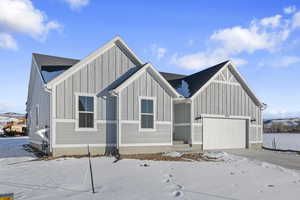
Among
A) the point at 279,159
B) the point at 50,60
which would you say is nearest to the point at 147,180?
the point at 279,159

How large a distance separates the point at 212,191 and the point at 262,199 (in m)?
1.11

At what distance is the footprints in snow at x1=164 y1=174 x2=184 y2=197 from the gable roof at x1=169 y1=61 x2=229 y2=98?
8.24 meters

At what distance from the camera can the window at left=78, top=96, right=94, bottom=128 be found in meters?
12.3

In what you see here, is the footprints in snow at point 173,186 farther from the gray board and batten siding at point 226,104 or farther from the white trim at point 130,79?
the gray board and batten siding at point 226,104

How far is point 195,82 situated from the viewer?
17.0m

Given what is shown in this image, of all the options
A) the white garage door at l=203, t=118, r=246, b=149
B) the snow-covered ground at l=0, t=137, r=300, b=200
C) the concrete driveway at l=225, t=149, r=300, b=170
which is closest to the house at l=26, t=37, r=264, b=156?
the white garage door at l=203, t=118, r=246, b=149

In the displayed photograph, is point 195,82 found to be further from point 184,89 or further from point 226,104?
point 226,104

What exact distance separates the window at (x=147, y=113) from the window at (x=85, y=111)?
2.51 meters

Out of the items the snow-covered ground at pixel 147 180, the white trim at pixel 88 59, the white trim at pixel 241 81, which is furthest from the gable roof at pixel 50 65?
the white trim at pixel 241 81

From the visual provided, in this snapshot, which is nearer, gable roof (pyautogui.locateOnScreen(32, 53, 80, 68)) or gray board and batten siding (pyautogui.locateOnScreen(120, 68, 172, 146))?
gray board and batten siding (pyautogui.locateOnScreen(120, 68, 172, 146))

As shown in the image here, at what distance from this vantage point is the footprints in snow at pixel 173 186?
6.08 meters

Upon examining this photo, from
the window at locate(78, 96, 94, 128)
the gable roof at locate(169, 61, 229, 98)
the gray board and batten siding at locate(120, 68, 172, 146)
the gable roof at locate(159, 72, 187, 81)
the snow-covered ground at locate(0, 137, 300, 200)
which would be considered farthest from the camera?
the gable roof at locate(159, 72, 187, 81)

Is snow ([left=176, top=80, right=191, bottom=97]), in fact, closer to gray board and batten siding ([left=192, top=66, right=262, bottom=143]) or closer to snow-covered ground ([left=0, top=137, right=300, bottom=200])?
gray board and batten siding ([left=192, top=66, right=262, bottom=143])

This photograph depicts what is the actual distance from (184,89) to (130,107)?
5005 mm
